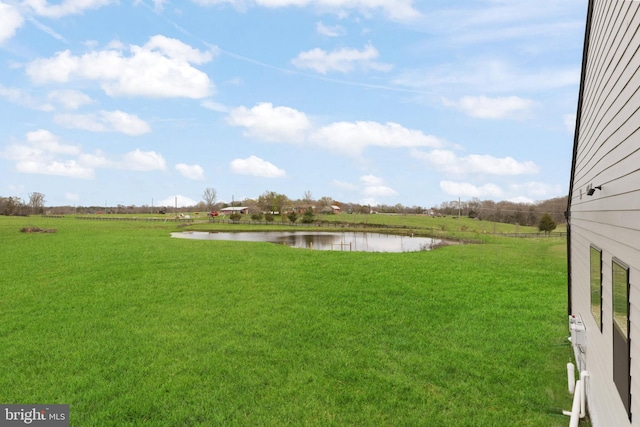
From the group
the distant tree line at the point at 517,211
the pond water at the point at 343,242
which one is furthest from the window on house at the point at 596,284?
the distant tree line at the point at 517,211

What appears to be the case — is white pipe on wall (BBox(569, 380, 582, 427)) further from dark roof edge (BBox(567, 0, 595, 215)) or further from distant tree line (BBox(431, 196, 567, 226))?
distant tree line (BBox(431, 196, 567, 226))

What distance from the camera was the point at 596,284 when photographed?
481cm

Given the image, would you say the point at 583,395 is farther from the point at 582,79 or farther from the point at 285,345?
the point at 582,79

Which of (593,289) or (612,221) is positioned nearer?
(612,221)

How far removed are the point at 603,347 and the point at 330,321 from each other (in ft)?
18.0

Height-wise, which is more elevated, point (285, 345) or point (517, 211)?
point (517, 211)

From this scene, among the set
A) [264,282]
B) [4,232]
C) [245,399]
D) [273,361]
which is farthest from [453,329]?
[4,232]

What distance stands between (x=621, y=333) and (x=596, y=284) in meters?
1.73

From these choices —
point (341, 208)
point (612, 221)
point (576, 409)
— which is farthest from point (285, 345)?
point (341, 208)

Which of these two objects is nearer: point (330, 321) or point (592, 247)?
point (592, 247)

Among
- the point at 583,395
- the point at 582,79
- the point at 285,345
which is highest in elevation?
the point at 582,79

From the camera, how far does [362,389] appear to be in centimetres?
567

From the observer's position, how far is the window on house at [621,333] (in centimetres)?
303

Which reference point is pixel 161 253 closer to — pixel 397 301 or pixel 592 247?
pixel 397 301
